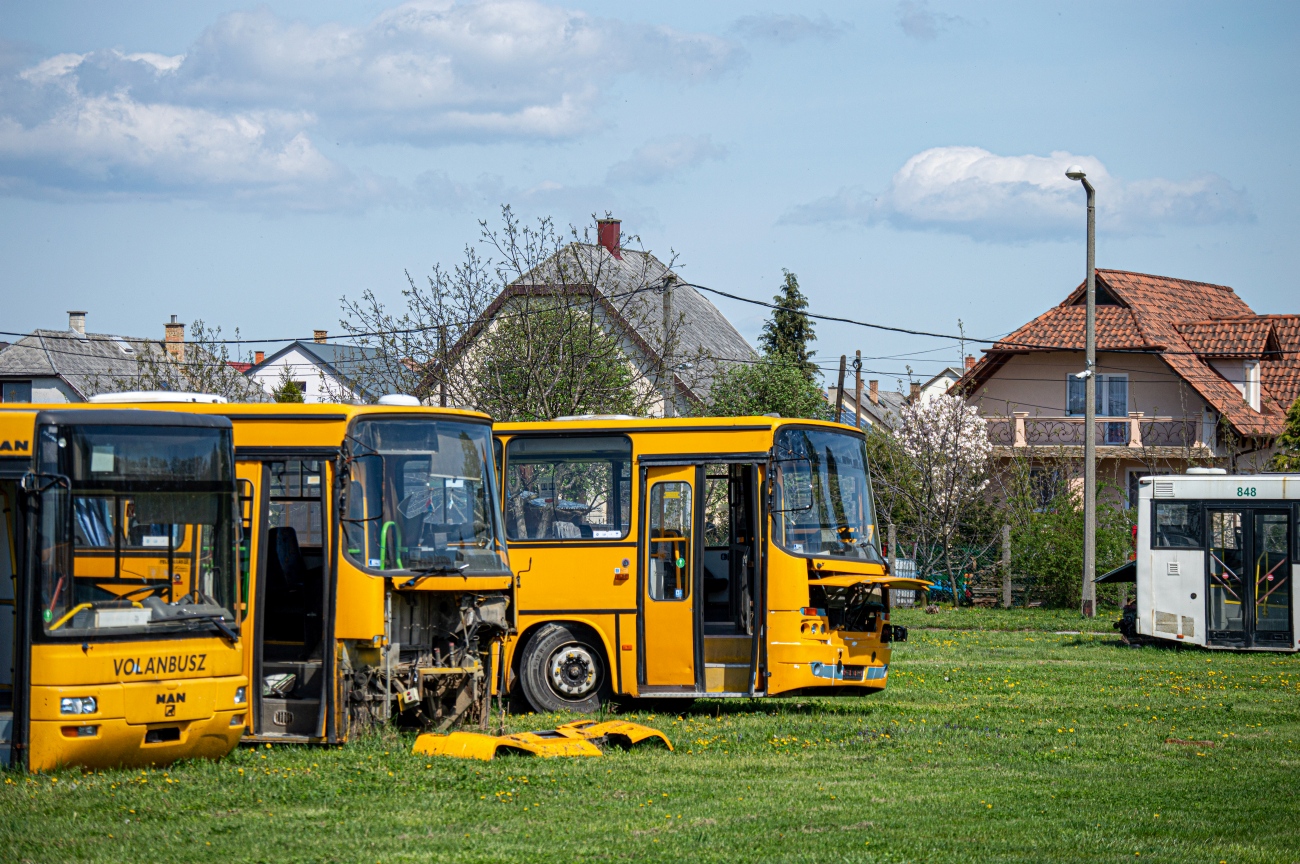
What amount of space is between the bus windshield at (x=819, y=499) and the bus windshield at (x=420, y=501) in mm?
3321

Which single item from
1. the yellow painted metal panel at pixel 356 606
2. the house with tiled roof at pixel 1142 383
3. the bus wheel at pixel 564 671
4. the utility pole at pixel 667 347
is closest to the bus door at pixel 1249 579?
the utility pole at pixel 667 347

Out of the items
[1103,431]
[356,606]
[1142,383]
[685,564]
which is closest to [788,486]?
[685,564]

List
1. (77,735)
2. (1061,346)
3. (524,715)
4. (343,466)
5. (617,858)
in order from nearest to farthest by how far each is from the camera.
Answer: (617,858) < (77,735) < (343,466) < (524,715) < (1061,346)

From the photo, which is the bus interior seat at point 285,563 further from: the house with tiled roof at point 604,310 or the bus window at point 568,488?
the house with tiled roof at point 604,310

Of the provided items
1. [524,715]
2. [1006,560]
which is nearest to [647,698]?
[524,715]

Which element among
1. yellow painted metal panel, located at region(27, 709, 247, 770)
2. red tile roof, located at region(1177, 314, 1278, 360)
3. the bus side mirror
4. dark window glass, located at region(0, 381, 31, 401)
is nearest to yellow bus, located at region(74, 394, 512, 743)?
yellow painted metal panel, located at region(27, 709, 247, 770)

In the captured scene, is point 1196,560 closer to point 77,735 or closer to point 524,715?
point 524,715

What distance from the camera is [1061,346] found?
42.0 m

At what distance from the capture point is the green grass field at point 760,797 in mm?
8672

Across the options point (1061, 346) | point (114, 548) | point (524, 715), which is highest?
point (1061, 346)

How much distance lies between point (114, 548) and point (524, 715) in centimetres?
546

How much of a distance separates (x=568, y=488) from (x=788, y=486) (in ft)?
7.93

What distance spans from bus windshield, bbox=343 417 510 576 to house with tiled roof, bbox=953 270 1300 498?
28.0m

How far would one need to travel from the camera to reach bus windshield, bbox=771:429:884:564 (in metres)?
15.2
